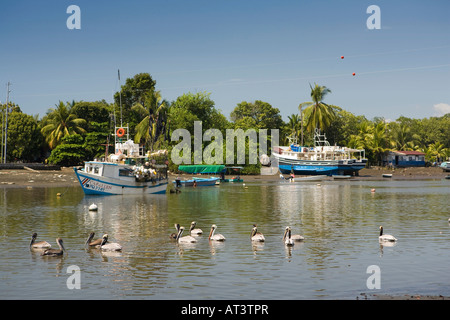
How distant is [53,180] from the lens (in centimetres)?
8450

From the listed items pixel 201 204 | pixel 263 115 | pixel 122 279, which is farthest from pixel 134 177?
pixel 263 115

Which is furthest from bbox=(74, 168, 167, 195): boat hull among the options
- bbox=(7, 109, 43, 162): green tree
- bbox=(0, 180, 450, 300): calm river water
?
bbox=(7, 109, 43, 162): green tree

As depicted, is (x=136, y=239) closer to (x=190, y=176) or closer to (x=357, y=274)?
(x=357, y=274)

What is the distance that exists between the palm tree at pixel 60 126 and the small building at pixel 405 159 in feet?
259

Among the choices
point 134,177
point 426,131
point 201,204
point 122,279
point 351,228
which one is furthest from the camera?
point 426,131

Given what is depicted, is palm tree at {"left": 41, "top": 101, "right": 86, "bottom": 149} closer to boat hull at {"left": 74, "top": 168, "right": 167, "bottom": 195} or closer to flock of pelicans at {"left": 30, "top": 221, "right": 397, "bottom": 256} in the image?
boat hull at {"left": 74, "top": 168, "right": 167, "bottom": 195}

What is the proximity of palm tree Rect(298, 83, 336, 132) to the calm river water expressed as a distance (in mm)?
90411

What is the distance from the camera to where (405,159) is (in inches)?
5748

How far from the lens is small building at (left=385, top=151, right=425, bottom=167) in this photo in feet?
475

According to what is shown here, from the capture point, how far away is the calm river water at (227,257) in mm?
18359

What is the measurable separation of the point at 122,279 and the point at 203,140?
331 ft

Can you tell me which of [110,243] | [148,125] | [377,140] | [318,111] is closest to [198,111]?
[148,125]

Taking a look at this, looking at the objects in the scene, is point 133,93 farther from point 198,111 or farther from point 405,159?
point 405,159

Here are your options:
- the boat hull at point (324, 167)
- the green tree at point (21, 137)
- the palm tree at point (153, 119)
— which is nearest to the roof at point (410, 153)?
the boat hull at point (324, 167)
